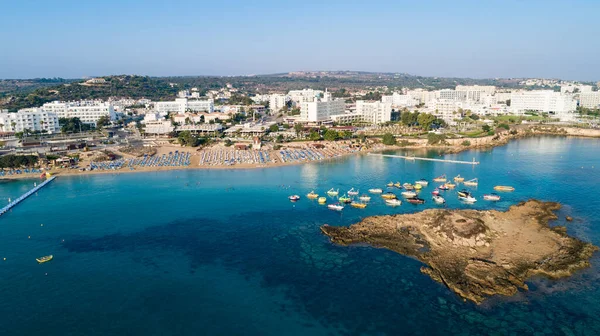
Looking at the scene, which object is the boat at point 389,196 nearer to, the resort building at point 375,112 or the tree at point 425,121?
the tree at point 425,121

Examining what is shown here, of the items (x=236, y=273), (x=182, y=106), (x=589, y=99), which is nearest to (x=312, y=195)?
(x=236, y=273)

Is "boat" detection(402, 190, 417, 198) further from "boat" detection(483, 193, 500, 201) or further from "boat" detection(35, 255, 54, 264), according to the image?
"boat" detection(35, 255, 54, 264)

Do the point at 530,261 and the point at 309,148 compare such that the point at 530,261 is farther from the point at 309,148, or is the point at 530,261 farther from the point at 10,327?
the point at 309,148

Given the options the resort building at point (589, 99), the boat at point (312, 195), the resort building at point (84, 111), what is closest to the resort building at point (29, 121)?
the resort building at point (84, 111)

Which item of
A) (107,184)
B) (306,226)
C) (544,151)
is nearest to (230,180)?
(107,184)

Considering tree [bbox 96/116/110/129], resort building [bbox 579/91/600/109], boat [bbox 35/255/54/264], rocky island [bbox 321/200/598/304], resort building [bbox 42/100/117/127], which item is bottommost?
boat [bbox 35/255/54/264]

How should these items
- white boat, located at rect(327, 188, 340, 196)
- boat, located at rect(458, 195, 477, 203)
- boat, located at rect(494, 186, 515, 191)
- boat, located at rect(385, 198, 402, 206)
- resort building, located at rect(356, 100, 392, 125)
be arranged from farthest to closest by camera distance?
resort building, located at rect(356, 100, 392, 125) → boat, located at rect(494, 186, 515, 191) → white boat, located at rect(327, 188, 340, 196) → boat, located at rect(458, 195, 477, 203) → boat, located at rect(385, 198, 402, 206)

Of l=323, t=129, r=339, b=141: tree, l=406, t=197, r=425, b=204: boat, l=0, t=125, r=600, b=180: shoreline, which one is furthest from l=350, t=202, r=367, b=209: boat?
l=323, t=129, r=339, b=141: tree
